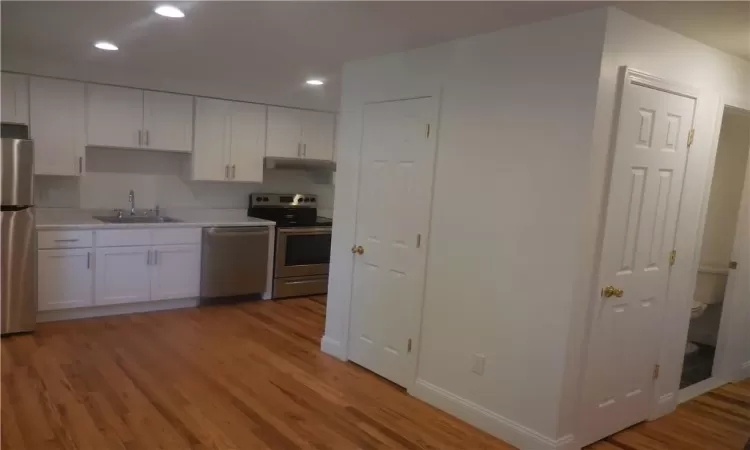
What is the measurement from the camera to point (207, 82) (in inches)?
210

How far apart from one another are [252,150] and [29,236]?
2.32 meters

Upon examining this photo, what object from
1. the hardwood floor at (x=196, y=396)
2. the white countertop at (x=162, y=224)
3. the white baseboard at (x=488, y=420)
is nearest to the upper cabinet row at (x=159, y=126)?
the white countertop at (x=162, y=224)

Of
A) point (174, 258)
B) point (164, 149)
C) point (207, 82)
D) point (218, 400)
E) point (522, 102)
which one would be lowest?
point (218, 400)

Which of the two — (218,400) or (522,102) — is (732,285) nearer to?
(522,102)

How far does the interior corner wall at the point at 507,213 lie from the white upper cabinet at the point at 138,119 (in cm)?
261

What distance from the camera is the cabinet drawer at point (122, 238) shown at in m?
4.66

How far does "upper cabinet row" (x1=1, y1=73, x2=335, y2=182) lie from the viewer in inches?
180

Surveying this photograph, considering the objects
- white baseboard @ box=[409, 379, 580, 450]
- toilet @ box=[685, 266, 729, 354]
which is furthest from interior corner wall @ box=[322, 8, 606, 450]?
toilet @ box=[685, 266, 729, 354]

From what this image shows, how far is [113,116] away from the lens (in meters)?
4.94

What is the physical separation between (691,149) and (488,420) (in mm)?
2003

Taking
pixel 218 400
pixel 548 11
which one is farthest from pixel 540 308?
pixel 218 400

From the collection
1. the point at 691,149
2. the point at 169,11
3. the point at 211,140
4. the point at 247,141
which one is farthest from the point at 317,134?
the point at 691,149

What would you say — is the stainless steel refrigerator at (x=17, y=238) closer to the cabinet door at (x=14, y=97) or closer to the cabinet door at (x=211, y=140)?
the cabinet door at (x=14, y=97)

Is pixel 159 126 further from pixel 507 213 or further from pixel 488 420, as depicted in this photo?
pixel 488 420
